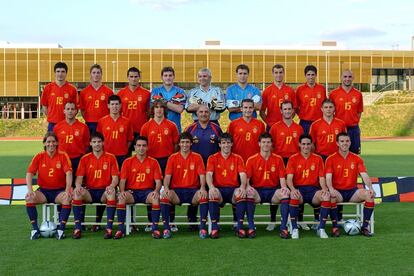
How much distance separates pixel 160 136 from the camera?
693cm

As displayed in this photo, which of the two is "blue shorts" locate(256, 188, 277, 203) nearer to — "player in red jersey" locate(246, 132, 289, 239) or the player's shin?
"player in red jersey" locate(246, 132, 289, 239)

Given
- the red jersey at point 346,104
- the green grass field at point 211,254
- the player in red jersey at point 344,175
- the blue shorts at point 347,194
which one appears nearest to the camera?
the green grass field at point 211,254

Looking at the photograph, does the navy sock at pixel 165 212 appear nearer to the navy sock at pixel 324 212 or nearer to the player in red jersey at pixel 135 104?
the player in red jersey at pixel 135 104

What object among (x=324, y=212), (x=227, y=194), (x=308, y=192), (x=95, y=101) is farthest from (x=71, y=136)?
(x=324, y=212)

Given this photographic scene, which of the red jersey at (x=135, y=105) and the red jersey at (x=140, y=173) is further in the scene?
the red jersey at (x=135, y=105)

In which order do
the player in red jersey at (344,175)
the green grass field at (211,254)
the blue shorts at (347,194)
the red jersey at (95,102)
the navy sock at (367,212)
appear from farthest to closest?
the red jersey at (95,102)
the blue shorts at (347,194)
the player in red jersey at (344,175)
the navy sock at (367,212)
the green grass field at (211,254)

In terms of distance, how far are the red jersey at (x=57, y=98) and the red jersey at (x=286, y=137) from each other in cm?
274

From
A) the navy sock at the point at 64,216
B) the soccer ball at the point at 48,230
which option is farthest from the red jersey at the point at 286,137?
the soccer ball at the point at 48,230

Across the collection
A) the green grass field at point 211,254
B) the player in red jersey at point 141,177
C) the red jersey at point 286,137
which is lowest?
the green grass field at point 211,254

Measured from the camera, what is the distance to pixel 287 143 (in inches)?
273

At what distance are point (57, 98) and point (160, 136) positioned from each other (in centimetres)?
164

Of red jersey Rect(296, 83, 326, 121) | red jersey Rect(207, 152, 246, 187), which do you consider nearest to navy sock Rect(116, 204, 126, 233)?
red jersey Rect(207, 152, 246, 187)

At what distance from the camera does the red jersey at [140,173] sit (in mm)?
6578

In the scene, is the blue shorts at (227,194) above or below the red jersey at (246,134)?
below
